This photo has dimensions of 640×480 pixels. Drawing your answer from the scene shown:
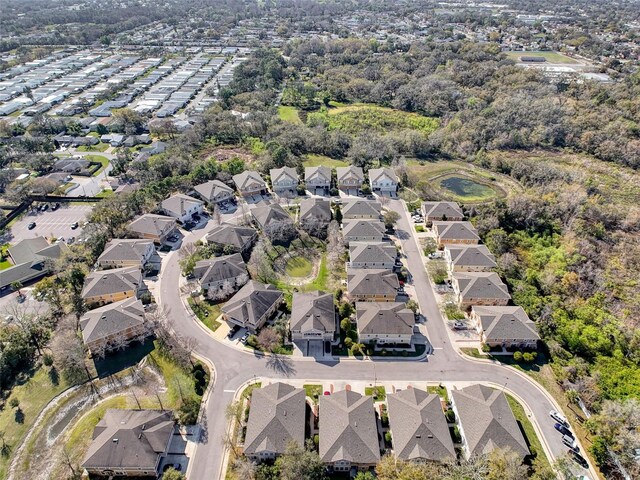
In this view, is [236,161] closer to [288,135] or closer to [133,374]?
[288,135]

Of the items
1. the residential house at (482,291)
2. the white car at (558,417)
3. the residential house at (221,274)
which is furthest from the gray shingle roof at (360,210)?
the white car at (558,417)

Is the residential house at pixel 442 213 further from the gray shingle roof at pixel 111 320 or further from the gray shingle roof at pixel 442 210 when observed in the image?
the gray shingle roof at pixel 111 320

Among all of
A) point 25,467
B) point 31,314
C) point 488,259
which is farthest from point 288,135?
point 25,467

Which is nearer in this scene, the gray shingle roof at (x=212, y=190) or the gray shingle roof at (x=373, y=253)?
the gray shingle roof at (x=373, y=253)

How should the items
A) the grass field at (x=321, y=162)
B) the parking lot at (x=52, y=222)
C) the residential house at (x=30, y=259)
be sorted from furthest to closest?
the grass field at (x=321, y=162) → the parking lot at (x=52, y=222) → the residential house at (x=30, y=259)

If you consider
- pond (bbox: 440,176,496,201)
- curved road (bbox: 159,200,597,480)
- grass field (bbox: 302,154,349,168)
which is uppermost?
grass field (bbox: 302,154,349,168)

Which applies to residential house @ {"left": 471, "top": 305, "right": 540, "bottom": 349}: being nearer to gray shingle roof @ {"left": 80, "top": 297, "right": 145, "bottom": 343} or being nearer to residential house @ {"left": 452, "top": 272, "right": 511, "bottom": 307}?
residential house @ {"left": 452, "top": 272, "right": 511, "bottom": 307}

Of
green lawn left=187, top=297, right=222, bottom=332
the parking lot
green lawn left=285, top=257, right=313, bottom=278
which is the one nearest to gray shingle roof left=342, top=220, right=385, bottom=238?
green lawn left=285, top=257, right=313, bottom=278
